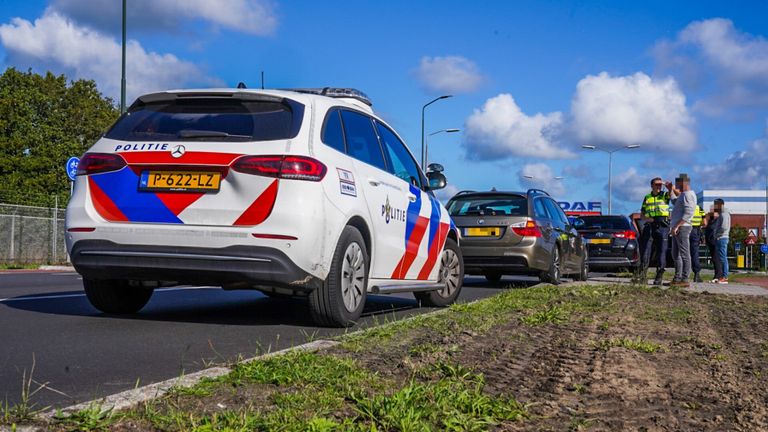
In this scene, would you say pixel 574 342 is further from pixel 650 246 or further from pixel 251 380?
pixel 650 246

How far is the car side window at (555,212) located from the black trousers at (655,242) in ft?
4.97

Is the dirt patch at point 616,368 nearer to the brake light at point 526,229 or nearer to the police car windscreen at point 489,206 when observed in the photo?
the brake light at point 526,229

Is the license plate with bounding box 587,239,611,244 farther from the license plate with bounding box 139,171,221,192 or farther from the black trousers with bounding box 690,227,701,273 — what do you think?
the license plate with bounding box 139,171,221,192

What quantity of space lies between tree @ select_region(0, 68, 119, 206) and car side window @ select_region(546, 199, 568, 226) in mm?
35008

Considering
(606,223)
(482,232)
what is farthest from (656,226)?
(606,223)

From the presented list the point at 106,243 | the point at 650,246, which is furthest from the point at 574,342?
the point at 650,246

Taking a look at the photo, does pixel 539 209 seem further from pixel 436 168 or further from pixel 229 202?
pixel 229 202

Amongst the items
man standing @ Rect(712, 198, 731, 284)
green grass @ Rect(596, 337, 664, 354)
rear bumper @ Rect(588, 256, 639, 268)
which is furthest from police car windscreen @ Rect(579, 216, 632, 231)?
green grass @ Rect(596, 337, 664, 354)

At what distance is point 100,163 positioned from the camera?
20.0ft

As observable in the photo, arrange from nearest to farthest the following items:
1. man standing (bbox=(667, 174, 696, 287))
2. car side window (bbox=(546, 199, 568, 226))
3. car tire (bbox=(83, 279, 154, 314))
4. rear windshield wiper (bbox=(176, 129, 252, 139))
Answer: rear windshield wiper (bbox=(176, 129, 252, 139)) < car tire (bbox=(83, 279, 154, 314)) < man standing (bbox=(667, 174, 696, 287)) < car side window (bbox=(546, 199, 568, 226))

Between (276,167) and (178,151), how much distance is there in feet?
2.39

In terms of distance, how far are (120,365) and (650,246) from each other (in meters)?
12.4

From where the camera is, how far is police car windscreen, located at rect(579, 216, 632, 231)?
20.1 m

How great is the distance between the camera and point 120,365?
177 inches
